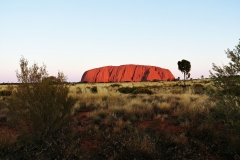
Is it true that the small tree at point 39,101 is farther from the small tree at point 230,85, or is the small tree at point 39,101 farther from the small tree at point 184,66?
the small tree at point 184,66

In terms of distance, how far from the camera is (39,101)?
667cm

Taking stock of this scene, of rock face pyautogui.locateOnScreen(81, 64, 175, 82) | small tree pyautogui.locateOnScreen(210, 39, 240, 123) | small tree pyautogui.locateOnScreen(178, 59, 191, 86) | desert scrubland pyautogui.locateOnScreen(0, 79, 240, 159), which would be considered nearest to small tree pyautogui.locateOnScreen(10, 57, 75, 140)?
desert scrubland pyautogui.locateOnScreen(0, 79, 240, 159)

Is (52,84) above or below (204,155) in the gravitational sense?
above

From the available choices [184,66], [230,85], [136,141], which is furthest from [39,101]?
[184,66]

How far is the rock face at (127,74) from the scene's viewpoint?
5384 inches

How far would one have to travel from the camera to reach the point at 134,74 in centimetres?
13975

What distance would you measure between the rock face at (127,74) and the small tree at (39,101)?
126m

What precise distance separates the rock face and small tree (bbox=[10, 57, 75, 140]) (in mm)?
125772

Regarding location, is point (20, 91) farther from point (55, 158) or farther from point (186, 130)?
point (186, 130)

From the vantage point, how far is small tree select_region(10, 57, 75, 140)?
6.51 metres

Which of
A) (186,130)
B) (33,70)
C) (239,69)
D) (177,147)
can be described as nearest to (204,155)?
(177,147)

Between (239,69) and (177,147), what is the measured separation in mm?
2364

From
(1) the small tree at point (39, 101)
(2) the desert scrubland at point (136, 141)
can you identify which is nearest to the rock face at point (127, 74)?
(2) the desert scrubland at point (136, 141)

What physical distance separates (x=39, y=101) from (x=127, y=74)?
441 feet
